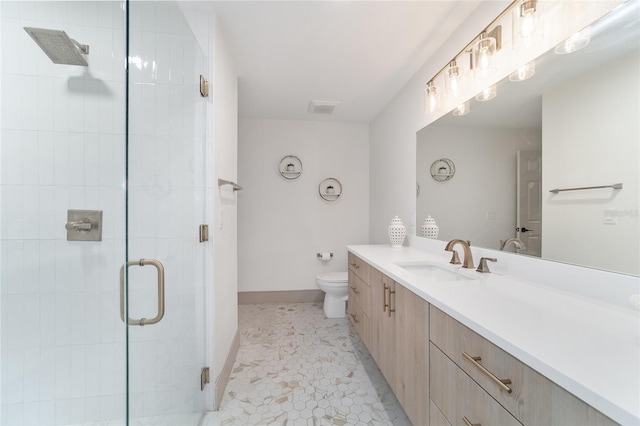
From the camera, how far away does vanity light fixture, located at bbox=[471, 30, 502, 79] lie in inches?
52.4

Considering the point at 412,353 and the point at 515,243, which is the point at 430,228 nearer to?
the point at 515,243

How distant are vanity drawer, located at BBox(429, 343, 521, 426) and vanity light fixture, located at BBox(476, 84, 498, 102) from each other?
1355 mm

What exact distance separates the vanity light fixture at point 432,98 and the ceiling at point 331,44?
29 cm

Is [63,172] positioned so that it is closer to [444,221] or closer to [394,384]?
[394,384]

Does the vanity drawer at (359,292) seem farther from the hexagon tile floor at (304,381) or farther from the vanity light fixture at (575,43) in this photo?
the vanity light fixture at (575,43)

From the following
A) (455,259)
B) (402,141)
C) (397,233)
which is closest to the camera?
(455,259)

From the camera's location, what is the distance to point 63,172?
1.22 meters

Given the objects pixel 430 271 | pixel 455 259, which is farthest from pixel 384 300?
pixel 455 259

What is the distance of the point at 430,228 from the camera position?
2.00m

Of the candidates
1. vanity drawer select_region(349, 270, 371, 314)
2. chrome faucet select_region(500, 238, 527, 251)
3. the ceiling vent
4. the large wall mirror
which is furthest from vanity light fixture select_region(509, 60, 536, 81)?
the ceiling vent

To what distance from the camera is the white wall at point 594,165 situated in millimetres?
826

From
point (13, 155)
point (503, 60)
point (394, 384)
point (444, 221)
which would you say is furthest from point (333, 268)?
point (13, 155)

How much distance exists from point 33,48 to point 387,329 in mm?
2195

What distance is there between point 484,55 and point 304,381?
7.45ft
